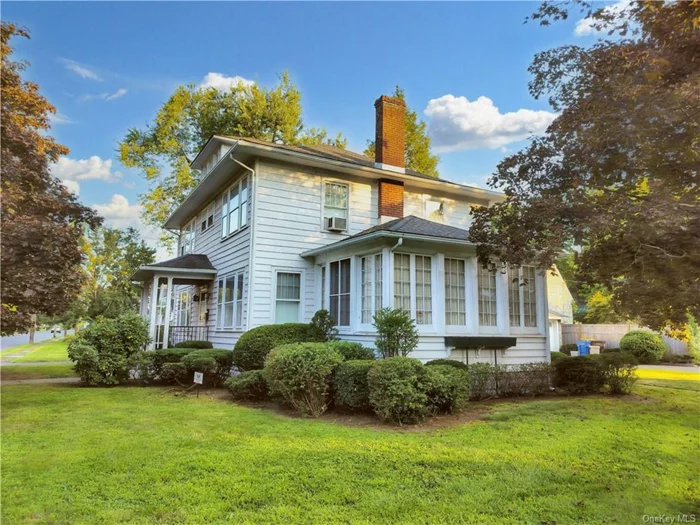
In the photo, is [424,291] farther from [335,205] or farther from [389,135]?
[389,135]

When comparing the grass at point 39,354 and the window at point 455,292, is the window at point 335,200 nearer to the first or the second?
the window at point 455,292

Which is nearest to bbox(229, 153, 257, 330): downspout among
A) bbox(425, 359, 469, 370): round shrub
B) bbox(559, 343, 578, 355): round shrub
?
bbox(425, 359, 469, 370): round shrub

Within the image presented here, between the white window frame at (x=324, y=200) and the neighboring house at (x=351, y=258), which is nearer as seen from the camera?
the neighboring house at (x=351, y=258)

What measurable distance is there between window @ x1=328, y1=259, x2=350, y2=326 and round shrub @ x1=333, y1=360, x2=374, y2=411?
125 inches

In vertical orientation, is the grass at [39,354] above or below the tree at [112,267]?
below

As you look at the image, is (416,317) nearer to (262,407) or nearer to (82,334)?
(262,407)

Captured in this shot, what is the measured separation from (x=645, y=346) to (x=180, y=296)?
20.9m

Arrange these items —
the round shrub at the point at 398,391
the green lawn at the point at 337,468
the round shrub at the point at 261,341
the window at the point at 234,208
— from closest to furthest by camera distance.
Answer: the green lawn at the point at 337,468 < the round shrub at the point at 398,391 < the round shrub at the point at 261,341 < the window at the point at 234,208

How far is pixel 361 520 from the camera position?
3.40m

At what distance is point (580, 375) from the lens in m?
9.77

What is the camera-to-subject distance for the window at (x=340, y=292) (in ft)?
35.7

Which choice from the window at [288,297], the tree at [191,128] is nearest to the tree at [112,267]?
the tree at [191,128]

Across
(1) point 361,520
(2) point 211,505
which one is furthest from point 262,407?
(1) point 361,520

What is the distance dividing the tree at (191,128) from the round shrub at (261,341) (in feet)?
60.4
